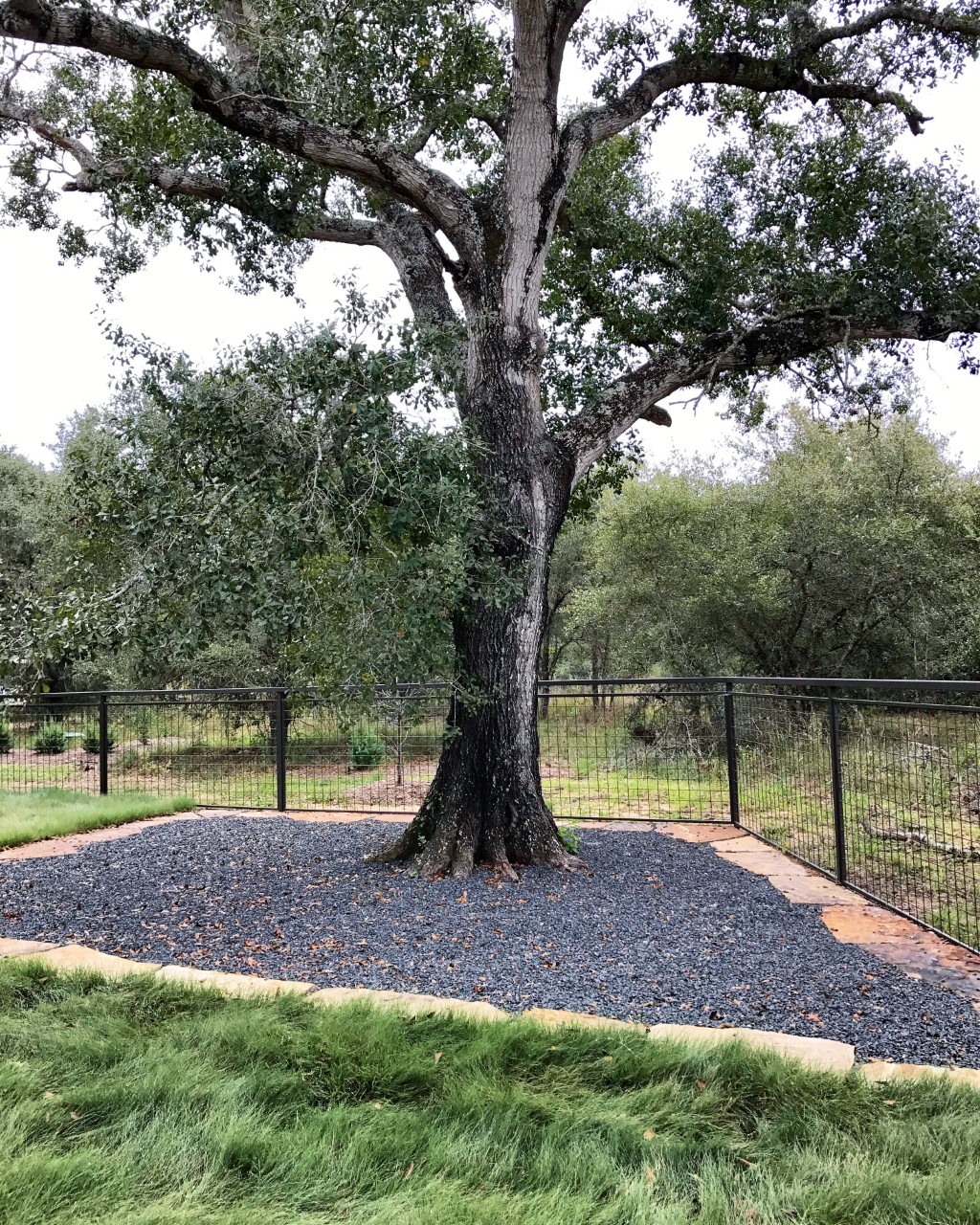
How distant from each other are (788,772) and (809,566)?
820cm

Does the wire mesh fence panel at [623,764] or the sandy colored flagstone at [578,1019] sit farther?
the wire mesh fence panel at [623,764]

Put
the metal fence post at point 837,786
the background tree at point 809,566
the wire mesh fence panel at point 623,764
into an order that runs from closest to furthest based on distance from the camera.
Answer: the metal fence post at point 837,786 → the wire mesh fence panel at point 623,764 → the background tree at point 809,566

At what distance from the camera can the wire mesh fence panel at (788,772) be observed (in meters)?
4.90

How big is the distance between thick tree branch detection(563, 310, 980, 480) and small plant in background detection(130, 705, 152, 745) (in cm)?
564

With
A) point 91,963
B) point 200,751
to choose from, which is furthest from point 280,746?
point 91,963

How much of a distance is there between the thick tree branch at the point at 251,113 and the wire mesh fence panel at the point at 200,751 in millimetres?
4984

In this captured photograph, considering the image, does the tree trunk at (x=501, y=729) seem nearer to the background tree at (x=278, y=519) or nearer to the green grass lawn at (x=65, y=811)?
the background tree at (x=278, y=519)

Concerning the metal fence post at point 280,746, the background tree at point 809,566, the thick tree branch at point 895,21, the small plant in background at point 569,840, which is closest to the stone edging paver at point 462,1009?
the small plant in background at point 569,840

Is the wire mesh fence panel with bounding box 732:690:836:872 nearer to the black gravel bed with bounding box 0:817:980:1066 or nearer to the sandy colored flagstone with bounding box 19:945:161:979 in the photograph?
the black gravel bed with bounding box 0:817:980:1066

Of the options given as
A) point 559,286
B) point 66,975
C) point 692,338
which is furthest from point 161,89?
point 66,975

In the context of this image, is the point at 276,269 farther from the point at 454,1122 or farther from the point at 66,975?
the point at 454,1122

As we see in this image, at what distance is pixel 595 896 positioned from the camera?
410 centimetres

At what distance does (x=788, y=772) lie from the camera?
214 inches

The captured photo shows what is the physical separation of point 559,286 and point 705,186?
1385 mm
